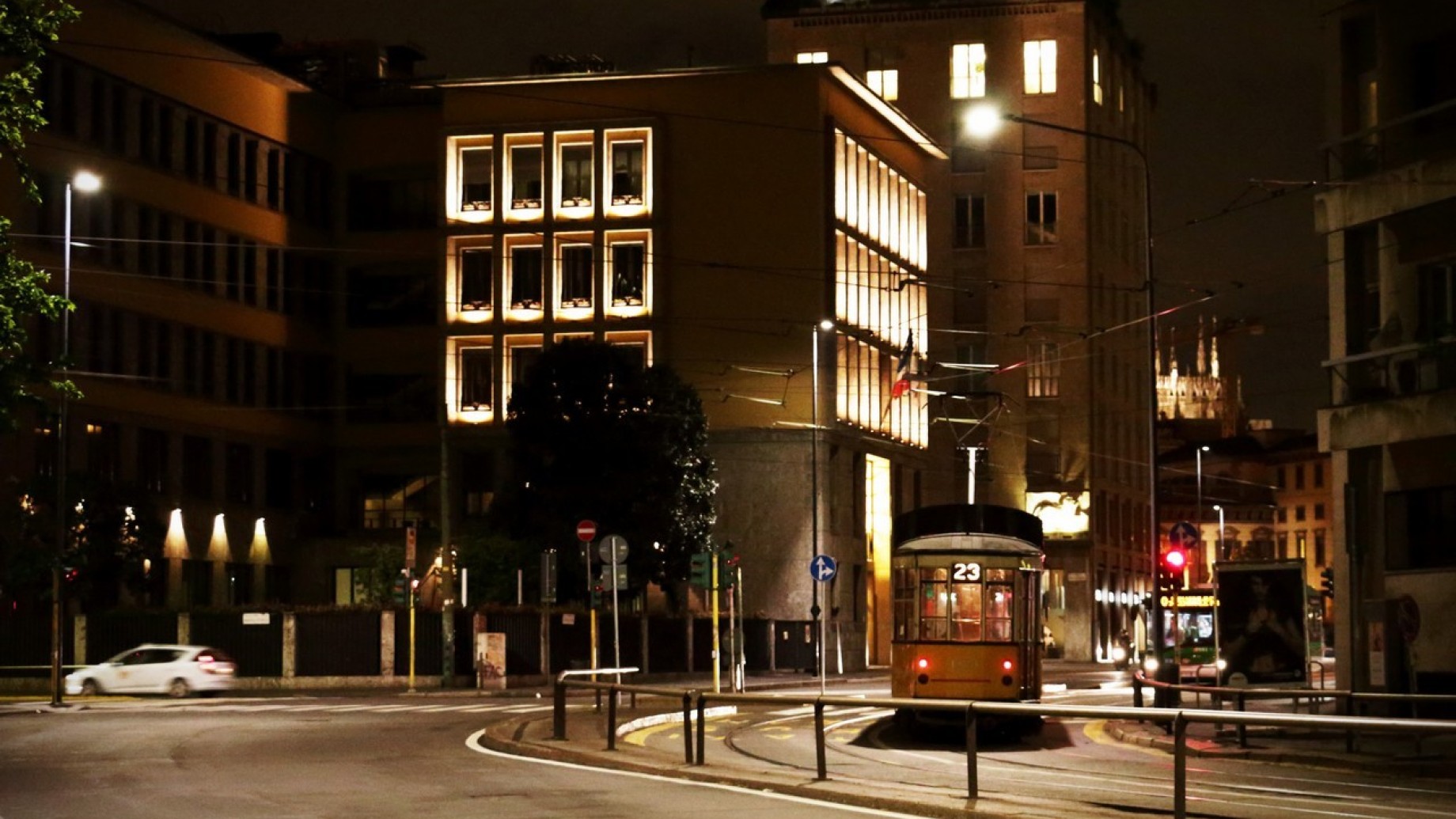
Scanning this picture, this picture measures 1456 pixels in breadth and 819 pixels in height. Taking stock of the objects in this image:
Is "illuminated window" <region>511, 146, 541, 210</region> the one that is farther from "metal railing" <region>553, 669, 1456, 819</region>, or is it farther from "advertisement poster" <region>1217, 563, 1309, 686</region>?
"metal railing" <region>553, 669, 1456, 819</region>

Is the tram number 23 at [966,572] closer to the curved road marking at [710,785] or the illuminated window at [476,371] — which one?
the curved road marking at [710,785]

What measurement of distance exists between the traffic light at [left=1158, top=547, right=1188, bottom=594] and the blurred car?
22.7m

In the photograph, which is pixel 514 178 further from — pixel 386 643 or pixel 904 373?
pixel 386 643

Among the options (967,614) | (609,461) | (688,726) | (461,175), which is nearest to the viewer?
(688,726)

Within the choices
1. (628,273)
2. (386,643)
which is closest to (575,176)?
(628,273)

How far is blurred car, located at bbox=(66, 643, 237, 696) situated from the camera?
4859 cm

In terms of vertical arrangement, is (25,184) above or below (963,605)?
above

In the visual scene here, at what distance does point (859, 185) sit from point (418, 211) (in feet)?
56.1

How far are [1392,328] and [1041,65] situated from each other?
6629 centimetres

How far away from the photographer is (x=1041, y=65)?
9844cm

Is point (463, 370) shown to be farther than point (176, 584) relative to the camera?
Yes

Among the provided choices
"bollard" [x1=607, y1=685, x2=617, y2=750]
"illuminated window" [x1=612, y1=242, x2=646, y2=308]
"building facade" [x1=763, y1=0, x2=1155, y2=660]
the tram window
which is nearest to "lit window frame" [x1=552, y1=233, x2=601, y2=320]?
"illuminated window" [x1=612, y1=242, x2=646, y2=308]

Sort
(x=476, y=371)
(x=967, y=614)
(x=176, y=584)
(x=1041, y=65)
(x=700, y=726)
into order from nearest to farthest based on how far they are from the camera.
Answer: (x=700, y=726) → (x=967, y=614) → (x=176, y=584) → (x=476, y=371) → (x=1041, y=65)

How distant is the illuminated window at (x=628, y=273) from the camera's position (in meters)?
74.0
